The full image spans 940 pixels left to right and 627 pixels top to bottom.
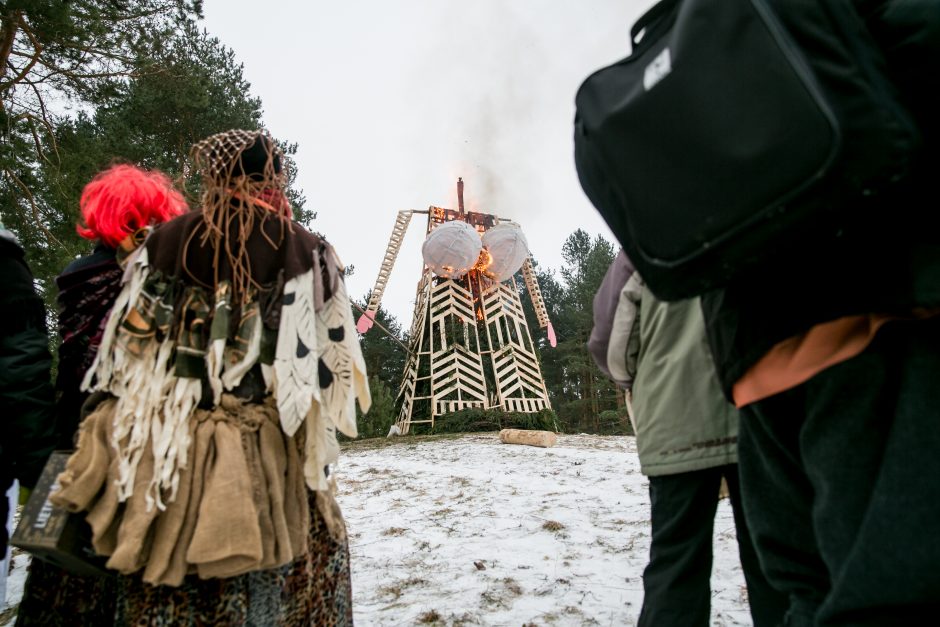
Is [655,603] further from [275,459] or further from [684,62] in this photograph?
[684,62]

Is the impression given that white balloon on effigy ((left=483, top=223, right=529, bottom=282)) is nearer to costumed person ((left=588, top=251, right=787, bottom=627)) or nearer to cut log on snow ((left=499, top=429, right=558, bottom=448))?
cut log on snow ((left=499, top=429, right=558, bottom=448))

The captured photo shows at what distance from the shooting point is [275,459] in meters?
1.57

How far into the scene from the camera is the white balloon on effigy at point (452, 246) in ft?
35.5

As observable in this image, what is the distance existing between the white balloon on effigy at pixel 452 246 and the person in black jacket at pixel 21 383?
355 inches

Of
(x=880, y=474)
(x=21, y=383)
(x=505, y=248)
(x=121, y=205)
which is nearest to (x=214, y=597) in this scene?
(x=21, y=383)

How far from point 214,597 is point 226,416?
1.74 feet

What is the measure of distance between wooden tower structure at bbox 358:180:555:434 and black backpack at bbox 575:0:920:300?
10.7 m

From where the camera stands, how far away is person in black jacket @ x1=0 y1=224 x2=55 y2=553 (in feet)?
5.97

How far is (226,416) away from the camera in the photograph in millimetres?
1547

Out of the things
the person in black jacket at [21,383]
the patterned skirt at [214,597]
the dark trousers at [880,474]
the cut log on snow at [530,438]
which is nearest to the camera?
the dark trousers at [880,474]

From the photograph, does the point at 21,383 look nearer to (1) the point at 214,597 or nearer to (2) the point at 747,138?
(1) the point at 214,597

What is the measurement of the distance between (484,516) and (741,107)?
3.87m

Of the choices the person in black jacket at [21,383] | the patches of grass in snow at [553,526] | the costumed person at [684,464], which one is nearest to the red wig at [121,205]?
the person in black jacket at [21,383]

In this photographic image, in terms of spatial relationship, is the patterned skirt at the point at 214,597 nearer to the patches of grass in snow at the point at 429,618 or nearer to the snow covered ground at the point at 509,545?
the patches of grass in snow at the point at 429,618
